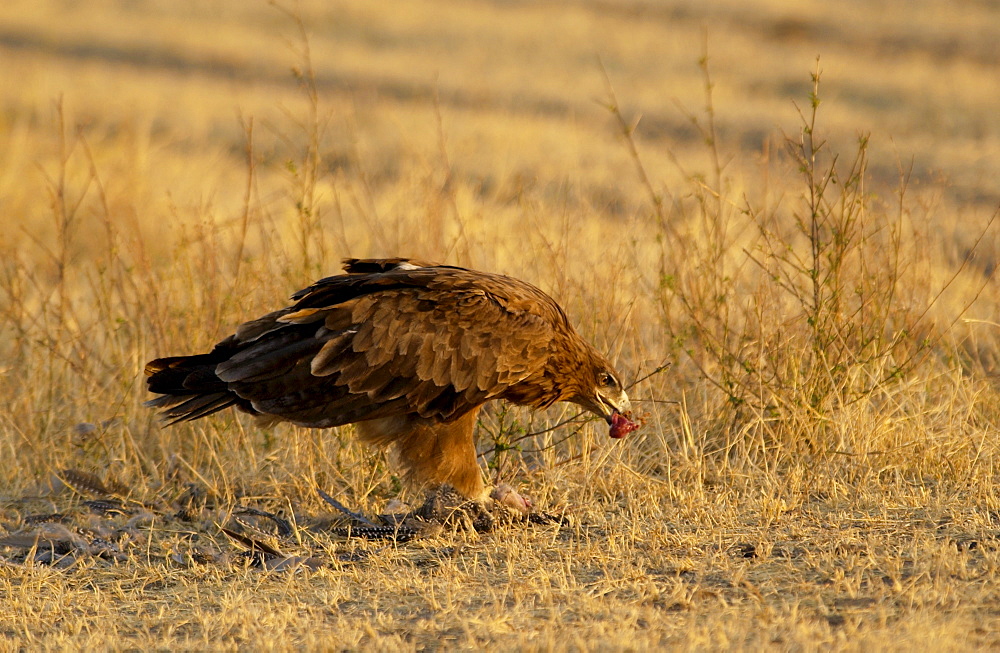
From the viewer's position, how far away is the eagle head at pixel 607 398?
4797 millimetres

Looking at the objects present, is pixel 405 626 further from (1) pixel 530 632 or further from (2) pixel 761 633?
(2) pixel 761 633

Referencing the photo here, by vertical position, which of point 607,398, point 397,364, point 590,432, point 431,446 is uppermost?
point 397,364

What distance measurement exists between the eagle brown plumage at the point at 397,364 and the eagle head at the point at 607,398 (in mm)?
129

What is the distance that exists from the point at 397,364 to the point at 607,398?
95 centimetres

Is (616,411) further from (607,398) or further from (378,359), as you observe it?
(378,359)

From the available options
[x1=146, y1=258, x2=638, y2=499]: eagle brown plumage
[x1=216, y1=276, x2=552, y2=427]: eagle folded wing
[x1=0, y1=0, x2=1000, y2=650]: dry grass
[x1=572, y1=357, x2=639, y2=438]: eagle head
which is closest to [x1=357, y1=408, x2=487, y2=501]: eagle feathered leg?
[x1=146, y1=258, x2=638, y2=499]: eagle brown plumage

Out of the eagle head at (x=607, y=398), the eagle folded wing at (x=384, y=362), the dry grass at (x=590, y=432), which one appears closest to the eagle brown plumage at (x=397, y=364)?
the eagle folded wing at (x=384, y=362)

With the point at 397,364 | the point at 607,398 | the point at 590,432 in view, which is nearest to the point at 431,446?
the point at 397,364

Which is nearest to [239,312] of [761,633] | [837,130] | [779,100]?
[761,633]

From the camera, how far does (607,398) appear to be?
4.84 m

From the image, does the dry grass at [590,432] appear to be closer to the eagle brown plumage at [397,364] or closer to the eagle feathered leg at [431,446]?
the eagle feathered leg at [431,446]

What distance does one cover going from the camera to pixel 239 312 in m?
6.09

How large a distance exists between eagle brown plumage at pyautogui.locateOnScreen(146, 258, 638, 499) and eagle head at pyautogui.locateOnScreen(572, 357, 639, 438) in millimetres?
129

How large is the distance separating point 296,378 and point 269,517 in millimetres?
768
